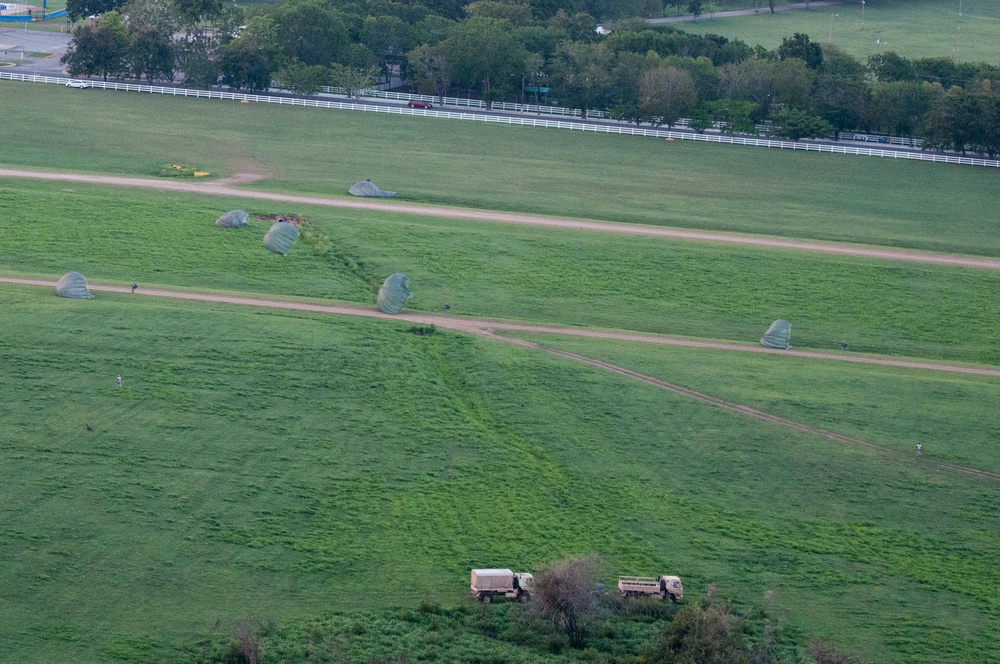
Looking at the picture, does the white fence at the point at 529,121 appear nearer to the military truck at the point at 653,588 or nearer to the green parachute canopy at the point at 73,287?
the green parachute canopy at the point at 73,287

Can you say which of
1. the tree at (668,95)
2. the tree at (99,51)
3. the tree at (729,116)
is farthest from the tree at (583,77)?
the tree at (99,51)

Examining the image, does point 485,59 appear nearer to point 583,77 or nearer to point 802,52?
point 583,77

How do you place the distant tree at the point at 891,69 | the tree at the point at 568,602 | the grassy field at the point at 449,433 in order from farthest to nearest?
the distant tree at the point at 891,69 → the grassy field at the point at 449,433 → the tree at the point at 568,602

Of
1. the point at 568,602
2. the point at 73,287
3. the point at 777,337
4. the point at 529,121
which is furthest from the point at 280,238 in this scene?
the point at 529,121

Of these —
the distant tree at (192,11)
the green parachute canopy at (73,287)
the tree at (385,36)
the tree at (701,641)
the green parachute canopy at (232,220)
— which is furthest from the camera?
the tree at (385,36)

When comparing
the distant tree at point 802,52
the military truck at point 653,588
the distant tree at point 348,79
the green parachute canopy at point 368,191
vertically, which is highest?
the distant tree at point 802,52

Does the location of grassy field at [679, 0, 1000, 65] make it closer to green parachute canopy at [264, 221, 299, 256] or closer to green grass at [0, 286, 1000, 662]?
green parachute canopy at [264, 221, 299, 256]

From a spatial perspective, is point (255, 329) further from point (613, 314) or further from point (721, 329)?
point (721, 329)

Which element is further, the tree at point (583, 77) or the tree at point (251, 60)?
the tree at point (583, 77)
